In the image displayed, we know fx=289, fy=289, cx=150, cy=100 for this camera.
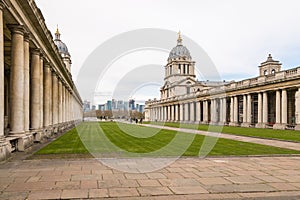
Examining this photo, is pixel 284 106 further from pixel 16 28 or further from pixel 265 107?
pixel 16 28

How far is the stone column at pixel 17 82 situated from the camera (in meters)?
17.1

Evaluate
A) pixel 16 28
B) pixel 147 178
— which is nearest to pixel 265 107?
pixel 16 28

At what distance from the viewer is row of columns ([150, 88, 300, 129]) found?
53656mm

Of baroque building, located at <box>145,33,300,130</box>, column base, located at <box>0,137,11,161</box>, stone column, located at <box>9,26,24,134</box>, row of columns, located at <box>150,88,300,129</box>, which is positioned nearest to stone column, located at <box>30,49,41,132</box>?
stone column, located at <box>9,26,24,134</box>

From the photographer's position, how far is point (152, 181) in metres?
10.0

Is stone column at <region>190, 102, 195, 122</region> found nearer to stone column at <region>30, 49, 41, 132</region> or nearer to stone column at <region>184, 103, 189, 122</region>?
stone column at <region>184, 103, 189, 122</region>

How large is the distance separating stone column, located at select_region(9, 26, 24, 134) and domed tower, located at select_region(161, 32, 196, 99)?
114769 millimetres

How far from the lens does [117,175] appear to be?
1091 cm

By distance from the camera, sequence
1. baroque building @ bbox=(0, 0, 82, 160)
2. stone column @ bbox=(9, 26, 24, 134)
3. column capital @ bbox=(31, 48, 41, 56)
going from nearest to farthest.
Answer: baroque building @ bbox=(0, 0, 82, 160) → stone column @ bbox=(9, 26, 24, 134) → column capital @ bbox=(31, 48, 41, 56)

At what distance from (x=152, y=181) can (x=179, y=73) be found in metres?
128

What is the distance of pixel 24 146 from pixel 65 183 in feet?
30.8

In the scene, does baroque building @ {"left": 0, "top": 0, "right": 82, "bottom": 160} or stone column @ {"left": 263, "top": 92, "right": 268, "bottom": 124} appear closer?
baroque building @ {"left": 0, "top": 0, "right": 82, "bottom": 160}

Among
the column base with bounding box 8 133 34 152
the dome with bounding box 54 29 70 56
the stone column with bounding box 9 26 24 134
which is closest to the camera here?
the column base with bounding box 8 133 34 152

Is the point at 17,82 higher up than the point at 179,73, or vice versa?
the point at 179,73
